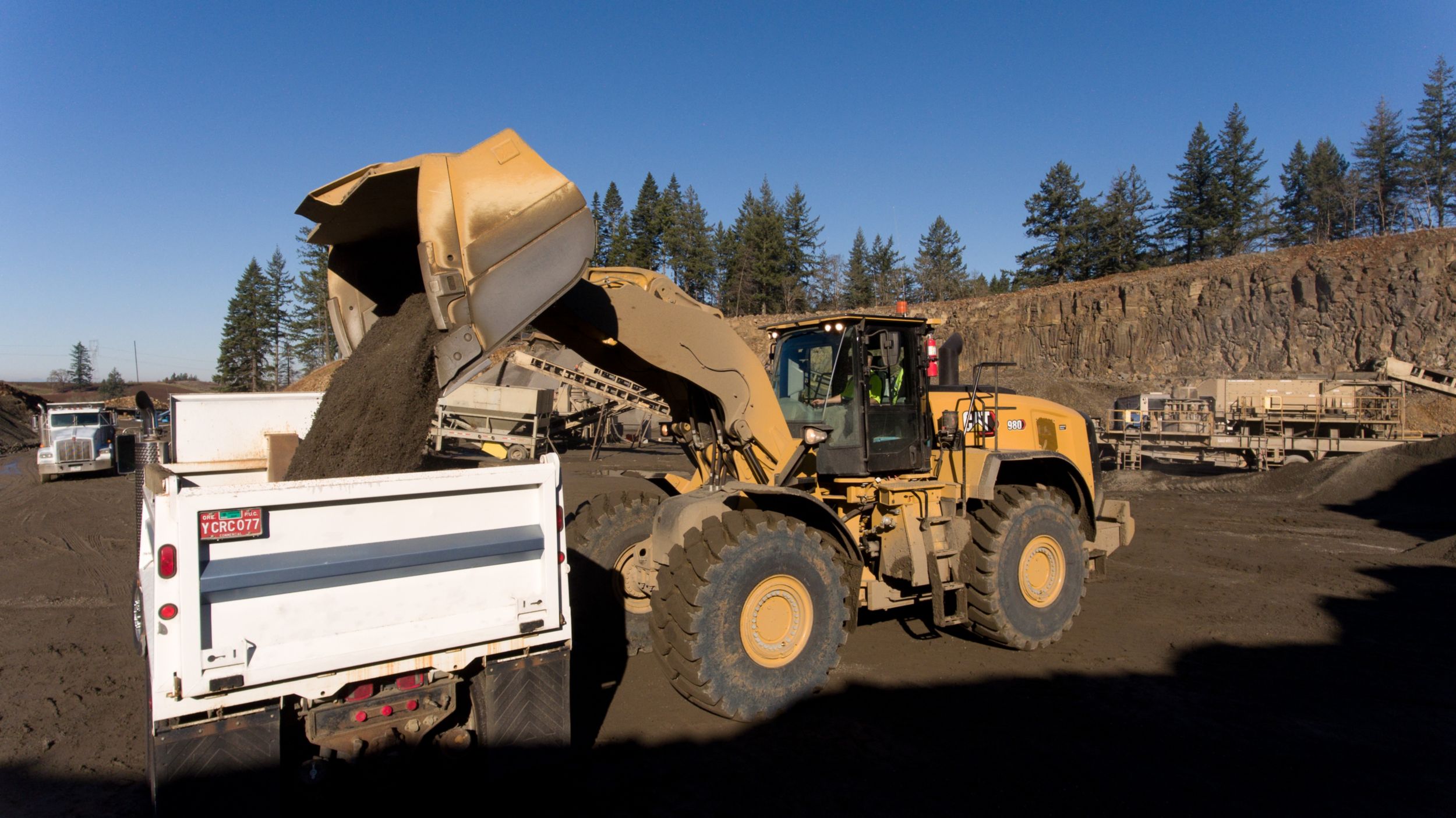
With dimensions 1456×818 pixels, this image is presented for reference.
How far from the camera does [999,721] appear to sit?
5086mm

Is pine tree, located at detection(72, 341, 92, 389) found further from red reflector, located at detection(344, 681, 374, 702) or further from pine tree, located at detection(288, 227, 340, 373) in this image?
red reflector, located at detection(344, 681, 374, 702)

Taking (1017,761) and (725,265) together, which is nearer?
(1017,761)

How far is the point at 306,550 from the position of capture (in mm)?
3387

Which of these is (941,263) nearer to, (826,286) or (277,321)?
(826,286)

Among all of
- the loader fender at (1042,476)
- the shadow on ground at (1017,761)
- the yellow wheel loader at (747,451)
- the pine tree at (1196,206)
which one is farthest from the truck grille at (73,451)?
the pine tree at (1196,206)

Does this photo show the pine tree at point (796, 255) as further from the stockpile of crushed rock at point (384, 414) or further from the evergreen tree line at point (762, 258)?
the stockpile of crushed rock at point (384, 414)

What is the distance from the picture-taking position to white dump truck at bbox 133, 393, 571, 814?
311 cm

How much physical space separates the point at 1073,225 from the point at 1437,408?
82.7 feet

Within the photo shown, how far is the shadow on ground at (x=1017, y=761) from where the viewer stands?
13.2 ft

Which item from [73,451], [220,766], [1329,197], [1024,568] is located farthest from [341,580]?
[1329,197]

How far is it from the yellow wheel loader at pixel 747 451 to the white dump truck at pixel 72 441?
2152cm

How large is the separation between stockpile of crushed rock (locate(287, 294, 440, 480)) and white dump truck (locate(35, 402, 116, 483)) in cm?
2140

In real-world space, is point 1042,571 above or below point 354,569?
below

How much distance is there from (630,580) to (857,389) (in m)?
2.34
